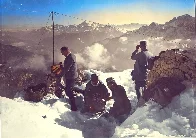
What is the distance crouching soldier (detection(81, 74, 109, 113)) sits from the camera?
21.2 feet

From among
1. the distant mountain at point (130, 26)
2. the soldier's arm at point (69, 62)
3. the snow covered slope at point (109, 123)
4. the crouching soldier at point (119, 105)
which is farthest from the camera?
the distant mountain at point (130, 26)

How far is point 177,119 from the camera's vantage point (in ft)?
15.4

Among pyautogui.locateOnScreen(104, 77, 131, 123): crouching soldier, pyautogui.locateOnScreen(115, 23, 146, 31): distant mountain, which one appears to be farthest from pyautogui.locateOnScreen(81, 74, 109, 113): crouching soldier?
pyautogui.locateOnScreen(115, 23, 146, 31): distant mountain

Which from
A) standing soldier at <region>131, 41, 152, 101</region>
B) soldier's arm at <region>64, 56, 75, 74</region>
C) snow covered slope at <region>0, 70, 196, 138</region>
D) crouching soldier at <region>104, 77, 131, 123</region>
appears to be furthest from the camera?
standing soldier at <region>131, 41, 152, 101</region>

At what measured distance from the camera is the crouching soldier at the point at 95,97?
6449 millimetres

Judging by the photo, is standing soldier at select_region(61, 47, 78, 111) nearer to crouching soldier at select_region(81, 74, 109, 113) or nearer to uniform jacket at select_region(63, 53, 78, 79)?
uniform jacket at select_region(63, 53, 78, 79)

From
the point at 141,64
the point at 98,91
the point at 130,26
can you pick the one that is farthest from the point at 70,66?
the point at 130,26

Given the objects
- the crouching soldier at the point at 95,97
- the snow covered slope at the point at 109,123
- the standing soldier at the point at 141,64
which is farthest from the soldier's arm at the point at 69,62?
the standing soldier at the point at 141,64

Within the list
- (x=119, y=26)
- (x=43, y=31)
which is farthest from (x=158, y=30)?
(x=43, y=31)

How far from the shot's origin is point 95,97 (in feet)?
21.1

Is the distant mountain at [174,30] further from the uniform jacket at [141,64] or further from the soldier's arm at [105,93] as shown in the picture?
the soldier's arm at [105,93]

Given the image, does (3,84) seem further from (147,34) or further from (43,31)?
(147,34)

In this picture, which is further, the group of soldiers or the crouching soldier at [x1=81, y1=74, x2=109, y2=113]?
the crouching soldier at [x1=81, y1=74, x2=109, y2=113]

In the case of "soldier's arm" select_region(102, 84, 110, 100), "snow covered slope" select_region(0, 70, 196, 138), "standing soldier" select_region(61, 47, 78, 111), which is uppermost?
"standing soldier" select_region(61, 47, 78, 111)
